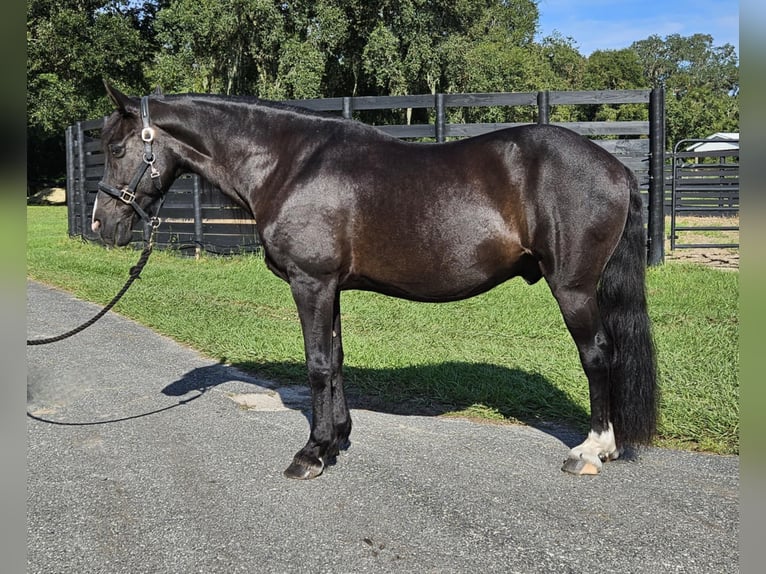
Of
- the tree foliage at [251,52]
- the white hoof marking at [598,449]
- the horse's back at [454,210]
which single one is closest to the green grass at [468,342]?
the white hoof marking at [598,449]

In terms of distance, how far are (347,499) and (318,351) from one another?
Result: 892mm

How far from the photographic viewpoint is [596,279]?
3822 millimetres

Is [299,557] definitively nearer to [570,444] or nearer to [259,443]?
[259,443]

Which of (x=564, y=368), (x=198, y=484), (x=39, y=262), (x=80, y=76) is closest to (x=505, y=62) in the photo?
(x=80, y=76)

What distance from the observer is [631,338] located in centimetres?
400

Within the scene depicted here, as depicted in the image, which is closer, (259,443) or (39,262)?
(259,443)

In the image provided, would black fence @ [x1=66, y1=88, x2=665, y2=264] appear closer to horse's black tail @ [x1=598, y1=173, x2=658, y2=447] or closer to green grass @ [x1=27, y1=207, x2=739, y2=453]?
green grass @ [x1=27, y1=207, x2=739, y2=453]

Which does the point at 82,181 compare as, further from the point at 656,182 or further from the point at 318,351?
the point at 318,351

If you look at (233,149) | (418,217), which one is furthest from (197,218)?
(418,217)

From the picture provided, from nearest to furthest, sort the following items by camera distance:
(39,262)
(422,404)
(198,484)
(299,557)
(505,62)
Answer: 1. (299,557)
2. (198,484)
3. (422,404)
4. (39,262)
5. (505,62)

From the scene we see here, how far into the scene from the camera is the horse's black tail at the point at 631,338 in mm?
3939

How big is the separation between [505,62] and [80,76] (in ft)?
82.2

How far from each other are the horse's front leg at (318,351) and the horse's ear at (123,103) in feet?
4.77

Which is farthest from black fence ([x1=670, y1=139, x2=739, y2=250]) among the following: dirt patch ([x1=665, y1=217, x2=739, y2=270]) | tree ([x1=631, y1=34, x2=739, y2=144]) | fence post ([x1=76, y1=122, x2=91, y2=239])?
tree ([x1=631, y1=34, x2=739, y2=144])
